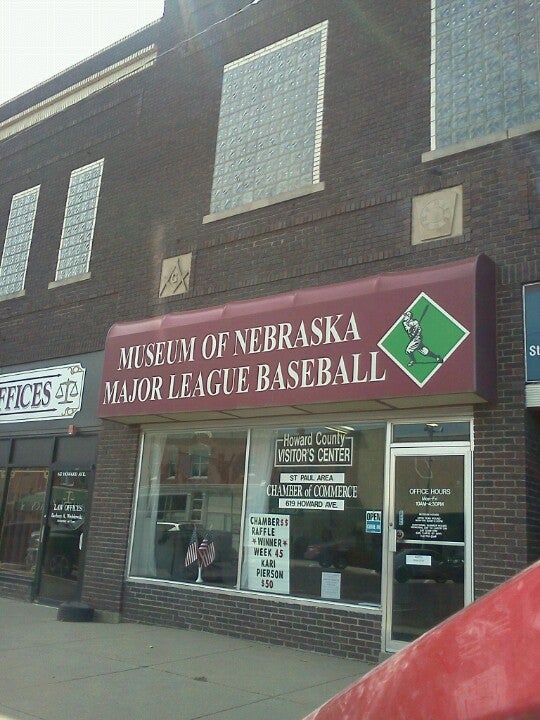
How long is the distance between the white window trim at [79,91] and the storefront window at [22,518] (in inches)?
283

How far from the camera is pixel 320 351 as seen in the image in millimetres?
8211

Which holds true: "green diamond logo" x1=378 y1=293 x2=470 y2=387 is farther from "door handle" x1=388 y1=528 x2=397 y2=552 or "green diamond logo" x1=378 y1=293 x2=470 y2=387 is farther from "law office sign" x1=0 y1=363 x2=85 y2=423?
"law office sign" x1=0 y1=363 x2=85 y2=423

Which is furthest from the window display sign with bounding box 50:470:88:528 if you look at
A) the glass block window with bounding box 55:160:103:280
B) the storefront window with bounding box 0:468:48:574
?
the glass block window with bounding box 55:160:103:280

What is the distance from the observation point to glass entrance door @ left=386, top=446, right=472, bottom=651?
7.31 meters

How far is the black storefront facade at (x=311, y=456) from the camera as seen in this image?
7.45m

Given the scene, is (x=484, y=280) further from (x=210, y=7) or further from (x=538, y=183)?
(x=210, y=7)

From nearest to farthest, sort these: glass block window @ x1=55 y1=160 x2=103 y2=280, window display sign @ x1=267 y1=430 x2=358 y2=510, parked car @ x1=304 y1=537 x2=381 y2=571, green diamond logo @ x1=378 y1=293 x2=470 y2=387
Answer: green diamond logo @ x1=378 y1=293 x2=470 y2=387 → parked car @ x1=304 y1=537 x2=381 y2=571 → window display sign @ x1=267 y1=430 x2=358 y2=510 → glass block window @ x1=55 y1=160 x2=103 y2=280

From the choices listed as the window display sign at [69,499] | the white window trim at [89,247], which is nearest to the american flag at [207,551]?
the window display sign at [69,499]

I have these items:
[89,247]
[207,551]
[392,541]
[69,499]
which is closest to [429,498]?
[392,541]

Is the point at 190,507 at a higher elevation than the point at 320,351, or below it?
below

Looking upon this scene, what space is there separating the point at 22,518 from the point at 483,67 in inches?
392

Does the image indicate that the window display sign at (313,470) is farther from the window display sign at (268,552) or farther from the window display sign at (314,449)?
the window display sign at (268,552)

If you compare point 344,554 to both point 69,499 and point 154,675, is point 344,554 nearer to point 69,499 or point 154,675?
point 154,675

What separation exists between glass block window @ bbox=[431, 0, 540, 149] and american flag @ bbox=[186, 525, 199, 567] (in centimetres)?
589
